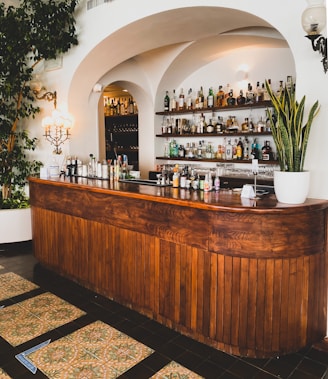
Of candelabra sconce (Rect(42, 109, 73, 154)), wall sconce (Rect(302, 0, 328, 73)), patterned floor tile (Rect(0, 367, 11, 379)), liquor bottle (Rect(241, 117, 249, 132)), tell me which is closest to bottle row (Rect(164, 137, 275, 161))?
liquor bottle (Rect(241, 117, 249, 132))

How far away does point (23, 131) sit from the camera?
5.55 metres

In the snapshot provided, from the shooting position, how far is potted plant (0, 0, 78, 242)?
14.8 ft

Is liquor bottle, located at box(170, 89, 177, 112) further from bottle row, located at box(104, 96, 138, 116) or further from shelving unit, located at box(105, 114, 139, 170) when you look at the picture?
shelving unit, located at box(105, 114, 139, 170)

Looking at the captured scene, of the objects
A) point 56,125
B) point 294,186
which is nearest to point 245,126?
point 56,125

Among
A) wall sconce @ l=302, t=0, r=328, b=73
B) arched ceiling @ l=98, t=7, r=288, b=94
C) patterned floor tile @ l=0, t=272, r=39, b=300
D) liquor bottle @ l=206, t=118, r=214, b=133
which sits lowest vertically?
patterned floor tile @ l=0, t=272, r=39, b=300

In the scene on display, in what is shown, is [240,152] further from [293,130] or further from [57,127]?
[293,130]

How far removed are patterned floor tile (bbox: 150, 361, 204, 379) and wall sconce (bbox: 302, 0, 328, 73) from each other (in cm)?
234

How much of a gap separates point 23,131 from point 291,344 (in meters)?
4.82

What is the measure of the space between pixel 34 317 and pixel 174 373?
4.72 feet

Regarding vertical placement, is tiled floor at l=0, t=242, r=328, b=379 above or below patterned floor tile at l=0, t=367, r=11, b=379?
below

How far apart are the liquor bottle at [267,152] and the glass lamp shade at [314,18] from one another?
2.64 metres

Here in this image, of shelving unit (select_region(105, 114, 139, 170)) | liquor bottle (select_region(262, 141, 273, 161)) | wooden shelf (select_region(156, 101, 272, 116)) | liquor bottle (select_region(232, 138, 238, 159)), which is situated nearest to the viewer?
wooden shelf (select_region(156, 101, 272, 116))

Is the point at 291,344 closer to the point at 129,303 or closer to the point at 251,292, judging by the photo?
the point at 251,292

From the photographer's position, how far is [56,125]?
182 inches
